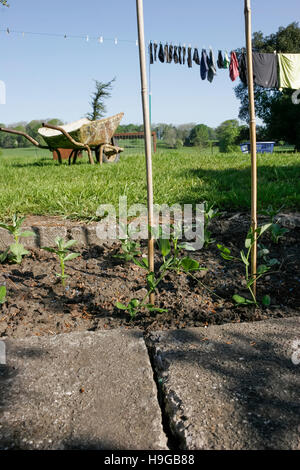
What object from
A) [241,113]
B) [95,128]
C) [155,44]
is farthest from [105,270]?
[241,113]

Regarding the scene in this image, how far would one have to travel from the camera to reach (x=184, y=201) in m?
2.90

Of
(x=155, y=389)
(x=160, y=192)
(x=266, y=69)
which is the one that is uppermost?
(x=266, y=69)

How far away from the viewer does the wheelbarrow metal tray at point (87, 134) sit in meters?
6.73

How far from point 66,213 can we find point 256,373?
6.03 ft

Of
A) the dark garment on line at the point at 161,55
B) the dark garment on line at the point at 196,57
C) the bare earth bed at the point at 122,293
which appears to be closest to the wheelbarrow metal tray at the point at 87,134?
the dark garment on line at the point at 161,55

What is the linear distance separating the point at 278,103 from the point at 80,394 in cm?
2843

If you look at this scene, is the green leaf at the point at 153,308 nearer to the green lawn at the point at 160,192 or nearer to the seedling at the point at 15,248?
the seedling at the point at 15,248

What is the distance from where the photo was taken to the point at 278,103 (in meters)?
25.8

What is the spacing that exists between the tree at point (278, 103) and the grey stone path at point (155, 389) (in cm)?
2361

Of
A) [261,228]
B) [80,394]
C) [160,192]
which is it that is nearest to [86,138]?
[160,192]

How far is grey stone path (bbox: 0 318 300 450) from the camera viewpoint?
94cm

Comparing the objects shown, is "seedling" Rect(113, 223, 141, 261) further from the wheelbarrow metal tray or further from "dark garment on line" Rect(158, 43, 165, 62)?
"dark garment on line" Rect(158, 43, 165, 62)

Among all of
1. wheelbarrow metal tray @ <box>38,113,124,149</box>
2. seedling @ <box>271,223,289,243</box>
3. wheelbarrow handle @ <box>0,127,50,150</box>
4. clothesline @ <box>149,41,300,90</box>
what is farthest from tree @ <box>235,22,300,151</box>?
seedling @ <box>271,223,289,243</box>

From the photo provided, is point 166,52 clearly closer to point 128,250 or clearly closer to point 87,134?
point 87,134
